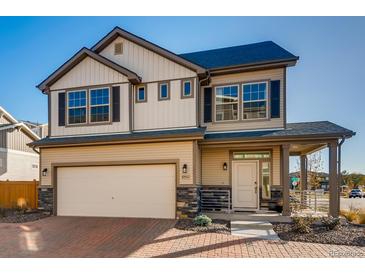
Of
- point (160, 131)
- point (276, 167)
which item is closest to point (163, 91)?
point (160, 131)

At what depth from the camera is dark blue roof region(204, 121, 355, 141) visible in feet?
30.6

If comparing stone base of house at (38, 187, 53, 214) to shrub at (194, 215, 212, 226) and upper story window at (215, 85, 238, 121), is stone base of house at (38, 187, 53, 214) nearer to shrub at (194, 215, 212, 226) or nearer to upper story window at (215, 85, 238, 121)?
shrub at (194, 215, 212, 226)

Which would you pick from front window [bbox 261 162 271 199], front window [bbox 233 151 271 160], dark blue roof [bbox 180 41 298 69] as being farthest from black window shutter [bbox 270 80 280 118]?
Result: front window [bbox 261 162 271 199]

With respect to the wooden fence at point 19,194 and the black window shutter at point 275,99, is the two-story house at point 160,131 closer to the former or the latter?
the black window shutter at point 275,99

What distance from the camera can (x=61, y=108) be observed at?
11961mm

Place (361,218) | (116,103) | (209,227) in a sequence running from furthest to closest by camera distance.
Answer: (116,103) → (361,218) → (209,227)

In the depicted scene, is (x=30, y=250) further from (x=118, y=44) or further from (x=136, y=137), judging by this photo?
(x=118, y=44)

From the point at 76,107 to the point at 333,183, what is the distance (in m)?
11.1

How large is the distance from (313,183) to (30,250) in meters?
18.4

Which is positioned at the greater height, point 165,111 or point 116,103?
point 116,103

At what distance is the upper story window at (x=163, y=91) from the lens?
1091cm

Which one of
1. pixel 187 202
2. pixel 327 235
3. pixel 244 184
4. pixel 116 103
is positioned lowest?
pixel 327 235

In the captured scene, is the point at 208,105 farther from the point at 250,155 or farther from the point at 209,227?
the point at 209,227
